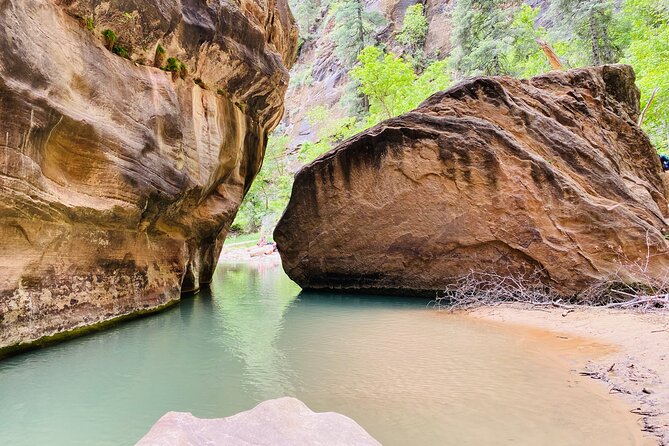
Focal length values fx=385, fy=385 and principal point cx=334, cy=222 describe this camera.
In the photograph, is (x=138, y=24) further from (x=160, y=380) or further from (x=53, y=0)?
(x=160, y=380)

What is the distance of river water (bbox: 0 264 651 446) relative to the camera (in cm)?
250

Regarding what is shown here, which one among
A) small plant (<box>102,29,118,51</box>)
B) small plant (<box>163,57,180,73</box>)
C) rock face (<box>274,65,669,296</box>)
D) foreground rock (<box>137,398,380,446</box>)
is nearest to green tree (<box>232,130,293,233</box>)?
rock face (<box>274,65,669,296</box>)

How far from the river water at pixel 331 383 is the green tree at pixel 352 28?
2582 cm

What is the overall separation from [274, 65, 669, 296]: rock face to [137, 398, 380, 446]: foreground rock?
6433mm

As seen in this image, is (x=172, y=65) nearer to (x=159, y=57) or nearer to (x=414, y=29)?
(x=159, y=57)

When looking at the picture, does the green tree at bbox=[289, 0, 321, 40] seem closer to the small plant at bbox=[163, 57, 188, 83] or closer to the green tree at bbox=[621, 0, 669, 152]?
the green tree at bbox=[621, 0, 669, 152]

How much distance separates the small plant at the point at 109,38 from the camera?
18.1ft

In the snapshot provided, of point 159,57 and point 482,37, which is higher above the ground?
point 482,37

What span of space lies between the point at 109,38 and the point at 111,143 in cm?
157

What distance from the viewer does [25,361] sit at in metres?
4.05

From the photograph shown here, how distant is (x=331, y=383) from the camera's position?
3.38 m

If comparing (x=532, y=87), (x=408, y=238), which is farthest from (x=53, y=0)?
(x=532, y=87)

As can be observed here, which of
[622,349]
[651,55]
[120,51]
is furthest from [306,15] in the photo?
[622,349]

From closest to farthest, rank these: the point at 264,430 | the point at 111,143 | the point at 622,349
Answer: the point at 264,430 < the point at 622,349 < the point at 111,143
